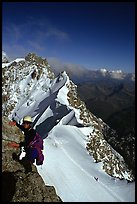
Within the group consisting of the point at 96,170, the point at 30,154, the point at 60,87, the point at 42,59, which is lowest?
the point at 96,170

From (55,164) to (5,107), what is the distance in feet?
136

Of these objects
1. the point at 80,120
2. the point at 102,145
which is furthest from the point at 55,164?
the point at 102,145

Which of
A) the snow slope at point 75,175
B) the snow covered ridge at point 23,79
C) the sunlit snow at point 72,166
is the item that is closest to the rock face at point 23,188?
the sunlit snow at point 72,166

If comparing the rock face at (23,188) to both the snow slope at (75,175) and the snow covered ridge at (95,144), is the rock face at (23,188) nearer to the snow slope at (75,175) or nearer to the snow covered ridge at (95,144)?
the snow slope at (75,175)

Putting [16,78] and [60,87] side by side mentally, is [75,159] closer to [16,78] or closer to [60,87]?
[60,87]

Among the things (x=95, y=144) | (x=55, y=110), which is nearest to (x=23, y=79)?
(x=55, y=110)

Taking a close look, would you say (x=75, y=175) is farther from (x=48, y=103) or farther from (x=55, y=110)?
(x=48, y=103)

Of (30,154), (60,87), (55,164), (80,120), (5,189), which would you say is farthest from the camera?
(60,87)

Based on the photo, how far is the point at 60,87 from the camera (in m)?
57.0

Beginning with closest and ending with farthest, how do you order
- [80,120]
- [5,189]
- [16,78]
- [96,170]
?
[5,189] < [96,170] < [80,120] < [16,78]

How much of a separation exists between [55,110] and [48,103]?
22.1 ft

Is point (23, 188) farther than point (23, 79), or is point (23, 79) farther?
point (23, 79)

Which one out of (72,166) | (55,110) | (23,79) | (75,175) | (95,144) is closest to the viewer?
(75,175)

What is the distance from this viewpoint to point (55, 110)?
1897 inches
